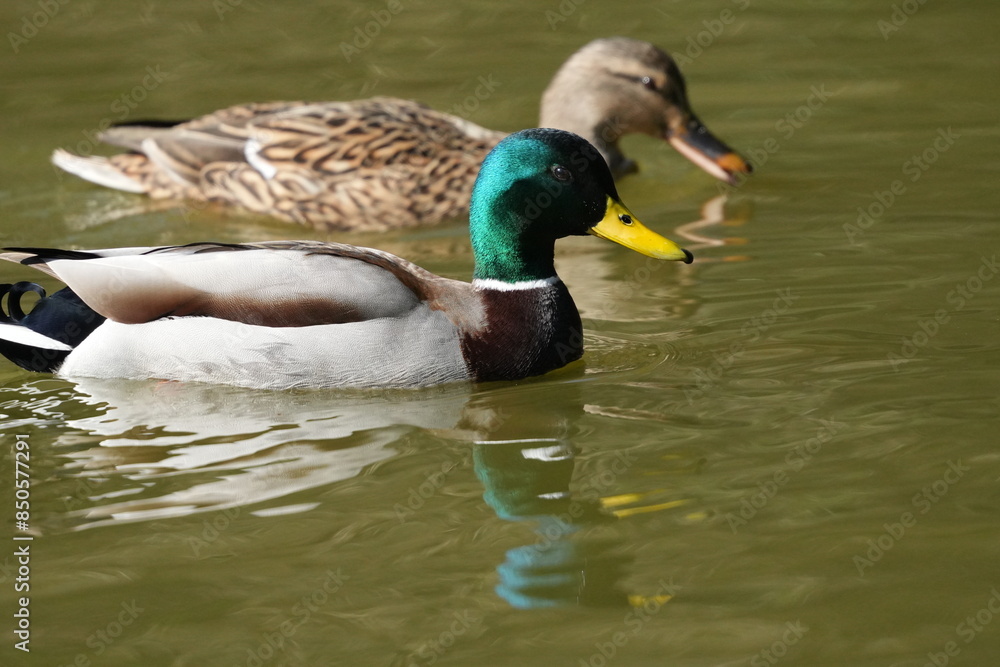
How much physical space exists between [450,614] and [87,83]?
355 inches

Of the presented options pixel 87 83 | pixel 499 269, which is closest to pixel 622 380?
pixel 499 269

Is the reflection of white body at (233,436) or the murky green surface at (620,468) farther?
the reflection of white body at (233,436)

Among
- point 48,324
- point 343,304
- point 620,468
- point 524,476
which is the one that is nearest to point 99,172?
point 48,324

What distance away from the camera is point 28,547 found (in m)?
5.54

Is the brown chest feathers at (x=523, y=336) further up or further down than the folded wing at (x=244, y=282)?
further down

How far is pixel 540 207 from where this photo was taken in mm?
7121

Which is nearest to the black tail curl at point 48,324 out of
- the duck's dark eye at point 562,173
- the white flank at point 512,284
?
the white flank at point 512,284

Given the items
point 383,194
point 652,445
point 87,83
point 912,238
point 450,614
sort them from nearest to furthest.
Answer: point 450,614, point 652,445, point 912,238, point 383,194, point 87,83

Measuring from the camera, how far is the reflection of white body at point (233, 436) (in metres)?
5.95

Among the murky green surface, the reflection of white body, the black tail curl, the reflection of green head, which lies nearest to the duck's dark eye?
the murky green surface

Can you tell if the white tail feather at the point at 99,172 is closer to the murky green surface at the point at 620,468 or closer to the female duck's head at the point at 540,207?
the murky green surface at the point at 620,468

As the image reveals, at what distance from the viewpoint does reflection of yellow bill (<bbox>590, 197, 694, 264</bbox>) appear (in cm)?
712

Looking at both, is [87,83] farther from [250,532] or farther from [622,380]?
[250,532]

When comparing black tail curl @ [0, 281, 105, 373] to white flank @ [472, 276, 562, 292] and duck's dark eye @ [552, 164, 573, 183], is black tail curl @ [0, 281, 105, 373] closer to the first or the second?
white flank @ [472, 276, 562, 292]
